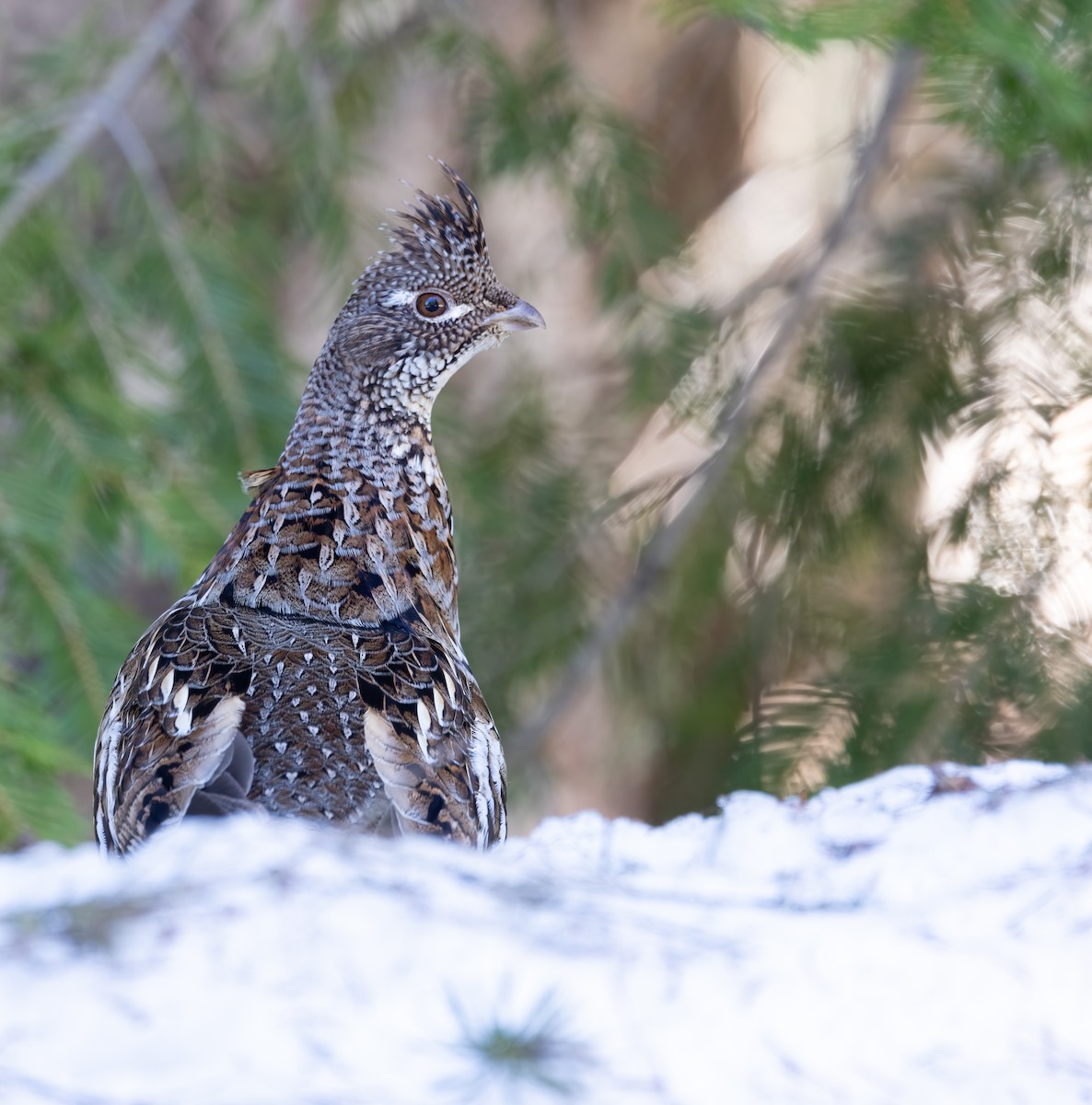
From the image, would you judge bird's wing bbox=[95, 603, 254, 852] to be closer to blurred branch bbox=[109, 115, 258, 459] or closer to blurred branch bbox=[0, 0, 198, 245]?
blurred branch bbox=[109, 115, 258, 459]

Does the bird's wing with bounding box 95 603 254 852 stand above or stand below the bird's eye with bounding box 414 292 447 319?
below

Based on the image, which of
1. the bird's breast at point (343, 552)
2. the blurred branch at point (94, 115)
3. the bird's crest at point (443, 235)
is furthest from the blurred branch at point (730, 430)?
the blurred branch at point (94, 115)

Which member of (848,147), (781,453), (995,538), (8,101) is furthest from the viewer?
(8,101)

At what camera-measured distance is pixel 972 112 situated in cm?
314

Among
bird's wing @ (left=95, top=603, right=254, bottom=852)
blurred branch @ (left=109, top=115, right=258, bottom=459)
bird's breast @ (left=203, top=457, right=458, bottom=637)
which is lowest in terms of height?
bird's wing @ (left=95, top=603, right=254, bottom=852)

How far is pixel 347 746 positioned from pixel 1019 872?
1.24m

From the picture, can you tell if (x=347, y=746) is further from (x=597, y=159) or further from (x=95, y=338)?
(x=597, y=159)

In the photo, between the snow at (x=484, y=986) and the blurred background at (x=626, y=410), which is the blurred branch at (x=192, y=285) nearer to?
the blurred background at (x=626, y=410)

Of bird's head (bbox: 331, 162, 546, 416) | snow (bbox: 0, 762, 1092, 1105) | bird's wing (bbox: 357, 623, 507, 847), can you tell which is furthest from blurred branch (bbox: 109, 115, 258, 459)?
snow (bbox: 0, 762, 1092, 1105)

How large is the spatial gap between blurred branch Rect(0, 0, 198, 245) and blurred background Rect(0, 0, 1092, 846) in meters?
0.01

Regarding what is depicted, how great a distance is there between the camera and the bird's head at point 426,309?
12.0 feet

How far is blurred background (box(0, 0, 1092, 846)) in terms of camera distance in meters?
3.69

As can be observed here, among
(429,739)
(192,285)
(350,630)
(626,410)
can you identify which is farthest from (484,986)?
(626,410)

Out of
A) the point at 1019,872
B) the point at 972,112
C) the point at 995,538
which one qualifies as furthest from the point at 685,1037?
the point at 995,538
